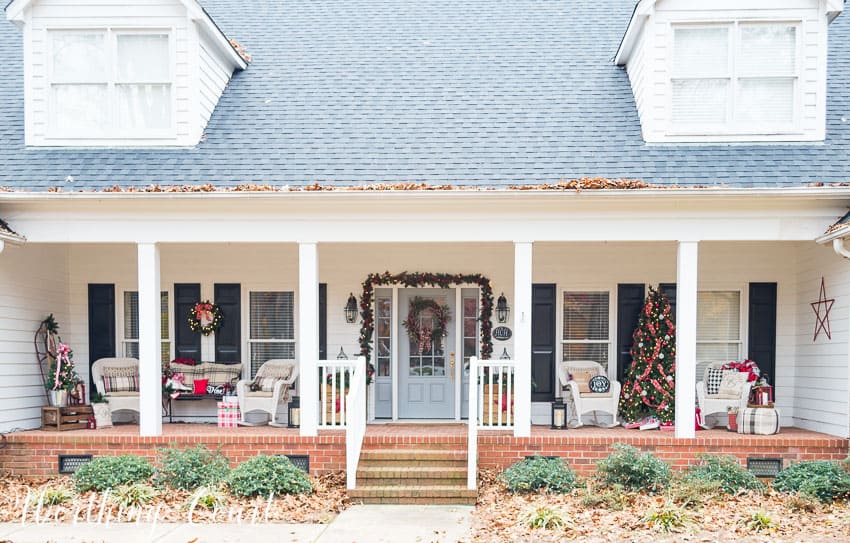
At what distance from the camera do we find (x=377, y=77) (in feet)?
35.9

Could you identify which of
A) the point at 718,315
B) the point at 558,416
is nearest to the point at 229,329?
the point at 558,416

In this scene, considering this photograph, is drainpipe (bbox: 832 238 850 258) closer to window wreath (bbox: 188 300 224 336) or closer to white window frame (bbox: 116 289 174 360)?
window wreath (bbox: 188 300 224 336)

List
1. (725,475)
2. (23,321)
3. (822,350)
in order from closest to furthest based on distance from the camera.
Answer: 1. (725,475)
2. (822,350)
3. (23,321)

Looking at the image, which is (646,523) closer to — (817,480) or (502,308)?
(817,480)

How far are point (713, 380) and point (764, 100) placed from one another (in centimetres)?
386

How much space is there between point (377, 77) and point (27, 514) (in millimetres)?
7203

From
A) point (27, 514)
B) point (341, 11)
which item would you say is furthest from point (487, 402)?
point (341, 11)

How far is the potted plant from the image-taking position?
934 centimetres

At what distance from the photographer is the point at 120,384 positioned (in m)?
10.3

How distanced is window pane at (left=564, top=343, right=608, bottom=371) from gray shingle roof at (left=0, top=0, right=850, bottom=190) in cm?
289

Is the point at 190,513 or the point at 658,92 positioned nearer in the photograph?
the point at 190,513

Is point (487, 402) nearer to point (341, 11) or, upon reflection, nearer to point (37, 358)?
point (37, 358)

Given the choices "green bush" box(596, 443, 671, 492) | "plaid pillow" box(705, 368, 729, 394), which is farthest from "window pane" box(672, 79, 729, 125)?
"green bush" box(596, 443, 671, 492)

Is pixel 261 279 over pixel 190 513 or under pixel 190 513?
over
